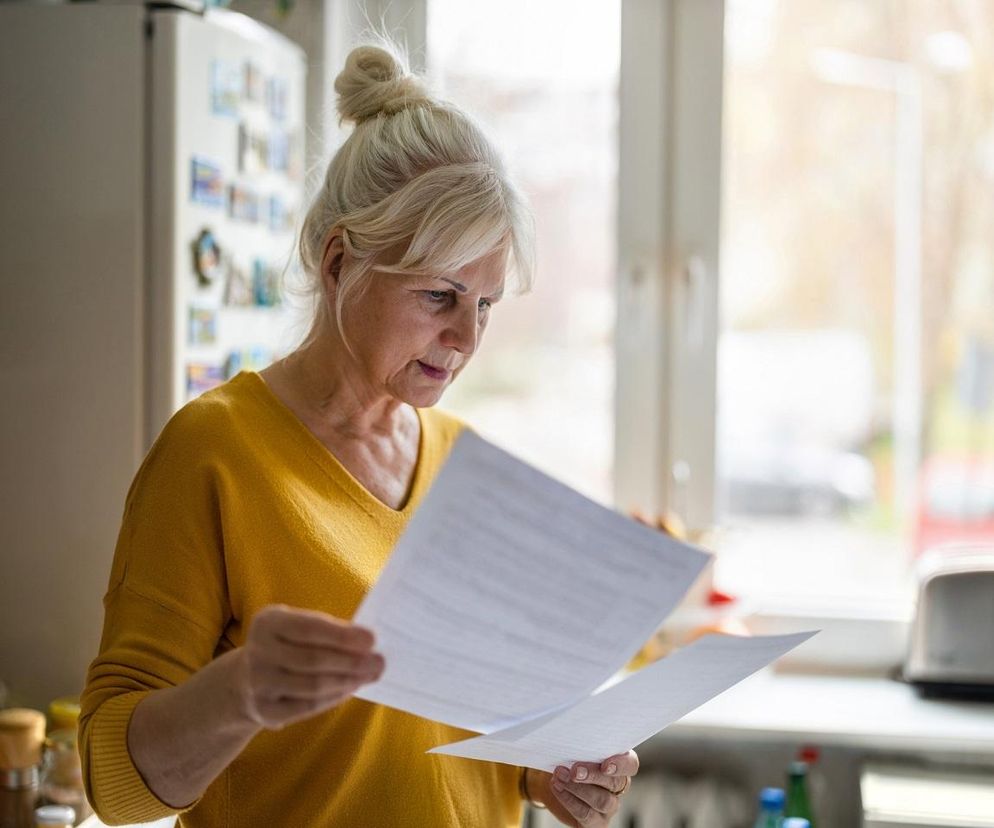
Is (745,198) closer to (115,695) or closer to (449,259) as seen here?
(449,259)

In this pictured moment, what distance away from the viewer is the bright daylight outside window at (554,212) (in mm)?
2219

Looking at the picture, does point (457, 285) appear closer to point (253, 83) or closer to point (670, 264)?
point (253, 83)

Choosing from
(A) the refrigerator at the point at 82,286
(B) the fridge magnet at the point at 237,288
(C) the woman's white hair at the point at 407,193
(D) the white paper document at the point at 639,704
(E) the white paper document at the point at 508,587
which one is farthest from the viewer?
(B) the fridge magnet at the point at 237,288

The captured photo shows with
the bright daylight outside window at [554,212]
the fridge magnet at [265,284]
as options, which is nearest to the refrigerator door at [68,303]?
the fridge magnet at [265,284]

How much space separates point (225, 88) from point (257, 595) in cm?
98

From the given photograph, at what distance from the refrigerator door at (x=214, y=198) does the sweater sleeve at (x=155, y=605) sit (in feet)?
1.67

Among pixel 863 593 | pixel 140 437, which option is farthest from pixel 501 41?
pixel 863 593

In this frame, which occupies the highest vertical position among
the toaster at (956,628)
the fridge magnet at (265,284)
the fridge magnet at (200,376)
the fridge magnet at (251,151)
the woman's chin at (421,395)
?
the fridge magnet at (251,151)

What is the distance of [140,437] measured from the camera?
5.38ft

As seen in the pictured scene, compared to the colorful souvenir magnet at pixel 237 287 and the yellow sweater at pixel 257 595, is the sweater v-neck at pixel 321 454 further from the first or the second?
the colorful souvenir magnet at pixel 237 287

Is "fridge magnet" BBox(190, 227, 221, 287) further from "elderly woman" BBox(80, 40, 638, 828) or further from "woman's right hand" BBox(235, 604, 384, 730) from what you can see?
"woman's right hand" BBox(235, 604, 384, 730)

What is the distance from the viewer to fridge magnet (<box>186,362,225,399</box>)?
1684mm

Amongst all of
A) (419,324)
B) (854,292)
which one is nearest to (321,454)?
(419,324)

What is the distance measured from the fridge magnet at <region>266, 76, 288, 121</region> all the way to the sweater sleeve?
98 centimetres
